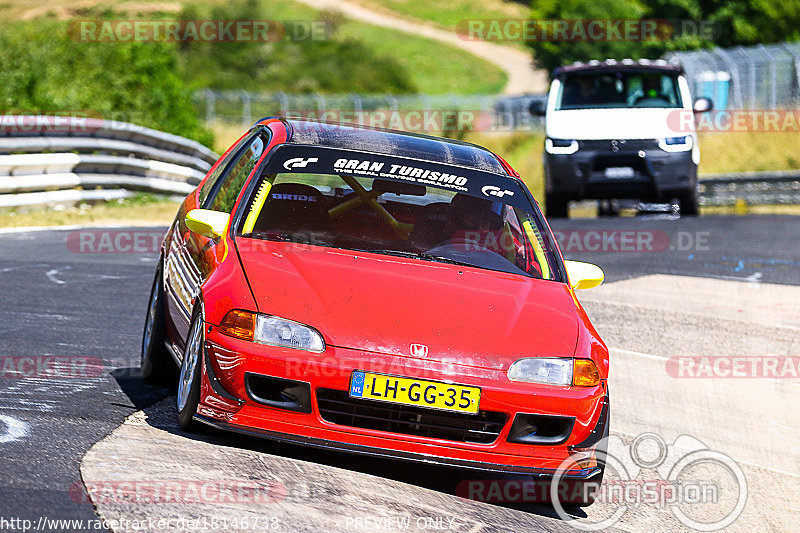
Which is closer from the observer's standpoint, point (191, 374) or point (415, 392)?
point (415, 392)

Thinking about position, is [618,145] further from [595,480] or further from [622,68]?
[595,480]

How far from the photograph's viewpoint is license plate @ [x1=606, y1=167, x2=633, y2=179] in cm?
1563

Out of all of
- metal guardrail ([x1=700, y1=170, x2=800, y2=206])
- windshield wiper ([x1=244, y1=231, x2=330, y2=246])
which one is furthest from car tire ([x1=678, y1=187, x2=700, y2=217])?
windshield wiper ([x1=244, y1=231, x2=330, y2=246])

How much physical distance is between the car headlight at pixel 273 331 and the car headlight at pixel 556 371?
32.0 inches

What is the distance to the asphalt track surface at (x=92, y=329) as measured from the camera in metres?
4.62

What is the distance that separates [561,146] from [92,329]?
930 cm

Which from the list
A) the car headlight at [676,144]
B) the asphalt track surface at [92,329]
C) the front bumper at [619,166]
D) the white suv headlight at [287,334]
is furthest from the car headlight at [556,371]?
the car headlight at [676,144]

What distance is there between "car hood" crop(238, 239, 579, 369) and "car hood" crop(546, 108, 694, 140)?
10.3 metres

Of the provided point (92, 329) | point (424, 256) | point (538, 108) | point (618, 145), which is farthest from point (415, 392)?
point (538, 108)

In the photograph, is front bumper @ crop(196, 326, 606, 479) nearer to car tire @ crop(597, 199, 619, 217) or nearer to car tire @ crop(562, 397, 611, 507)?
car tire @ crop(562, 397, 611, 507)

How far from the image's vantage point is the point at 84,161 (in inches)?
618

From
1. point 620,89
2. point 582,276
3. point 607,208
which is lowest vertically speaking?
point 607,208

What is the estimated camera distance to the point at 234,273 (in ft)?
16.9

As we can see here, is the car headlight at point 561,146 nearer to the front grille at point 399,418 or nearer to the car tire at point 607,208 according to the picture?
the car tire at point 607,208
